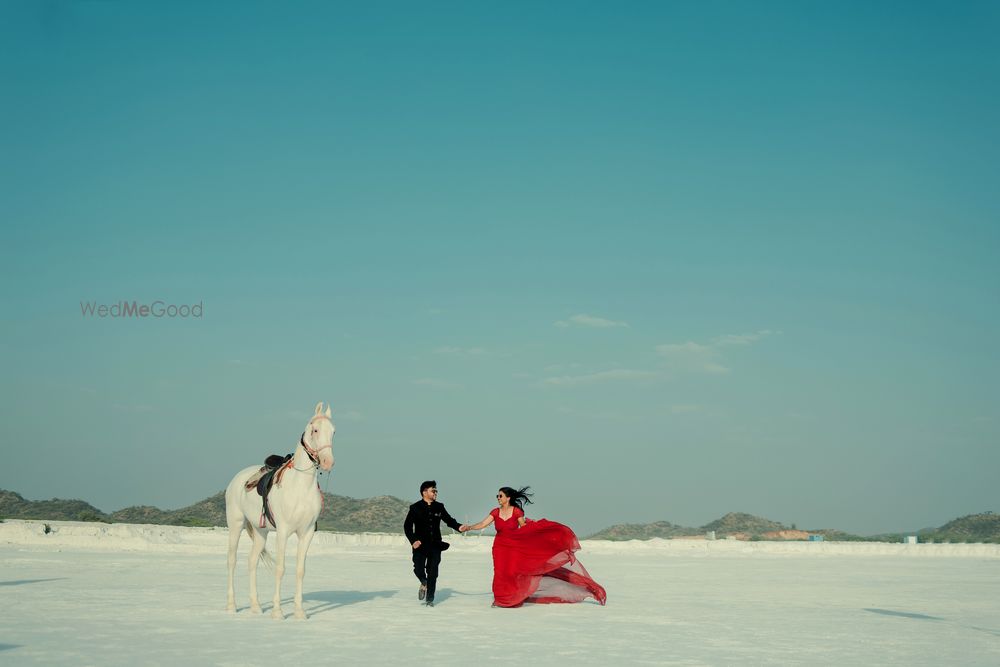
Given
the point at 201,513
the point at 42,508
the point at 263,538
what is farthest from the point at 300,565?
the point at 42,508

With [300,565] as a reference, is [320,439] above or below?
above

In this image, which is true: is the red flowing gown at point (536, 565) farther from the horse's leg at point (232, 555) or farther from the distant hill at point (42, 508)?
the distant hill at point (42, 508)

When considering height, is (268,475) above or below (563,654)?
above

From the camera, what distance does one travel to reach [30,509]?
67875 mm

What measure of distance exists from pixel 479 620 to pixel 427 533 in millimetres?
2812

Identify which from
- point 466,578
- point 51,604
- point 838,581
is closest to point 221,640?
point 51,604

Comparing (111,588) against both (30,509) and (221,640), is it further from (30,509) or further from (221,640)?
(30,509)

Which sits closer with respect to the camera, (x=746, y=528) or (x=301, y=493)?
(x=301, y=493)

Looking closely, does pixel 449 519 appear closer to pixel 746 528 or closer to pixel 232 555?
pixel 232 555

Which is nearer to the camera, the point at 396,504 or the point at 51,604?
the point at 51,604

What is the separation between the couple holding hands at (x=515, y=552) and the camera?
54.3 ft

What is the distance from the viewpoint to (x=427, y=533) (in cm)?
1672

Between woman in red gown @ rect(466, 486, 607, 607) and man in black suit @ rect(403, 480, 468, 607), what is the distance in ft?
1.88

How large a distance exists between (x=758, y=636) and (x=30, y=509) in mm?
67175
